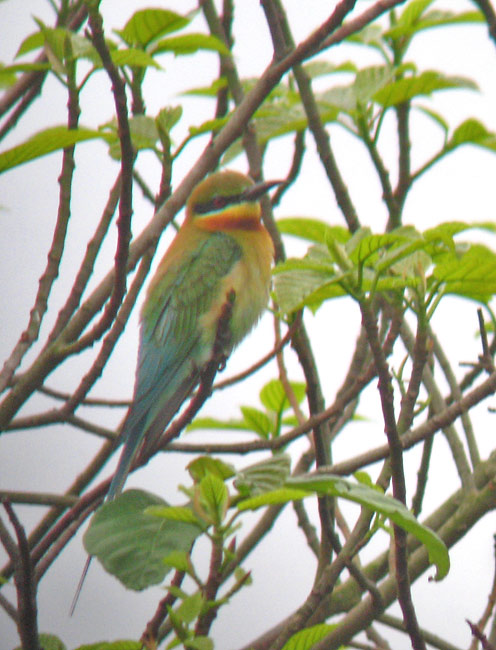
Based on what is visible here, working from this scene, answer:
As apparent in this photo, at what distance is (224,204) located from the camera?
2660 millimetres

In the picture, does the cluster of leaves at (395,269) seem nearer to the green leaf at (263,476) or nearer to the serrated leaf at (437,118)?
the green leaf at (263,476)

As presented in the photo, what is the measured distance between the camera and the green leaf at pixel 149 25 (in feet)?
5.51

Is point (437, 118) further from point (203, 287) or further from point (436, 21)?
point (203, 287)

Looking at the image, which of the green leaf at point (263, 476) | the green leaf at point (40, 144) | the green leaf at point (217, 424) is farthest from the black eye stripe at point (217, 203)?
the green leaf at point (263, 476)

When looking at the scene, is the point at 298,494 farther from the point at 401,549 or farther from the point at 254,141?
the point at 254,141

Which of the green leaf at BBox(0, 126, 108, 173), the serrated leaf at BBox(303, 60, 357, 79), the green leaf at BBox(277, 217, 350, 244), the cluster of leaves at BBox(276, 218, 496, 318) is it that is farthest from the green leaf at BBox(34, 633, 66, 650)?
the serrated leaf at BBox(303, 60, 357, 79)

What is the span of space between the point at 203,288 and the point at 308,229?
2.77 feet

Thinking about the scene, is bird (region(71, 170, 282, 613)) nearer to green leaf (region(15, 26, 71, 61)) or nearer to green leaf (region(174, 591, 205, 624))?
green leaf (region(15, 26, 71, 61))

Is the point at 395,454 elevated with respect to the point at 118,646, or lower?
elevated

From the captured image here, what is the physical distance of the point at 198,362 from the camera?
254 cm

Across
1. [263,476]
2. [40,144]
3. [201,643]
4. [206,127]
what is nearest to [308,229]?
[206,127]

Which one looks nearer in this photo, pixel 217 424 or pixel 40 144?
pixel 40 144

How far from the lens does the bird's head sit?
2605 millimetres

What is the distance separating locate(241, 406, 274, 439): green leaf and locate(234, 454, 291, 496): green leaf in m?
0.66
